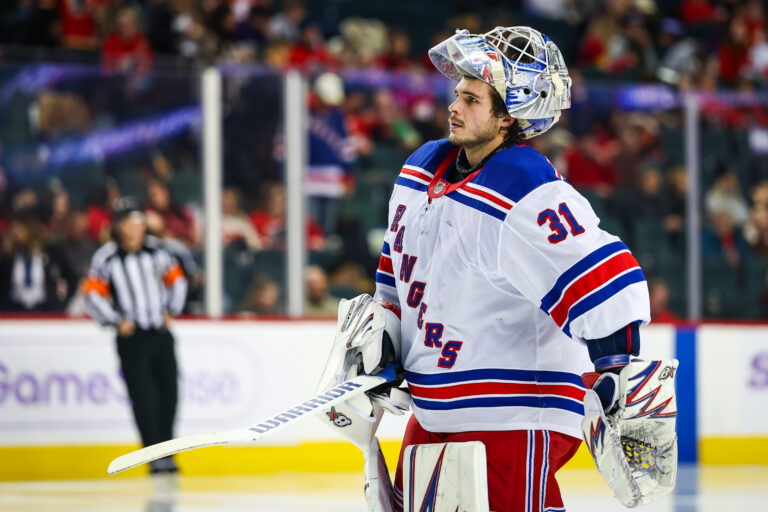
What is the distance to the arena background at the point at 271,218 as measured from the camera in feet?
22.4

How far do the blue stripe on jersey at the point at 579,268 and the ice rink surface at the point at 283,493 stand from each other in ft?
11.3

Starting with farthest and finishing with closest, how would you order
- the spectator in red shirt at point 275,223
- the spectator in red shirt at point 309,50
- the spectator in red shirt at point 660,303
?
the spectator in red shirt at point 309,50, the spectator in red shirt at point 660,303, the spectator in red shirt at point 275,223

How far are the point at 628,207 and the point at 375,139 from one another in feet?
5.15

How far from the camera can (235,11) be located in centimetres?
892

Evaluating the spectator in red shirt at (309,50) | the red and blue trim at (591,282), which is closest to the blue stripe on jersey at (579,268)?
the red and blue trim at (591,282)

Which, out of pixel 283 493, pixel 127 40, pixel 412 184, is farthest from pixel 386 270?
pixel 127 40

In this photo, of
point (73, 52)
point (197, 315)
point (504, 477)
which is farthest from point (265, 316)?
point (504, 477)

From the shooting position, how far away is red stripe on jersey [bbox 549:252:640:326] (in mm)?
2109

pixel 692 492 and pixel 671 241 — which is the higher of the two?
pixel 671 241

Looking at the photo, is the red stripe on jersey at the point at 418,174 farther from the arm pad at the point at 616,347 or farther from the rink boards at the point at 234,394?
the rink boards at the point at 234,394

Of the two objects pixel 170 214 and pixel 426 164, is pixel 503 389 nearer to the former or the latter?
pixel 426 164

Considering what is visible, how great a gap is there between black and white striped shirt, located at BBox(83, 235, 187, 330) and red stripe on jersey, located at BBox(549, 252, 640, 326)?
16.6 ft

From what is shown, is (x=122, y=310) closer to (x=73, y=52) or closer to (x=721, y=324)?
(x=73, y=52)

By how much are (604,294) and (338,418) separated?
0.59m
